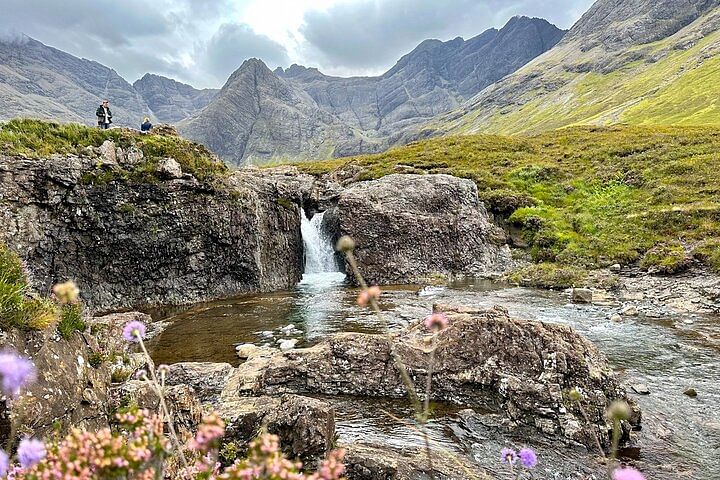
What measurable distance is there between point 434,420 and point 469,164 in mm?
49219

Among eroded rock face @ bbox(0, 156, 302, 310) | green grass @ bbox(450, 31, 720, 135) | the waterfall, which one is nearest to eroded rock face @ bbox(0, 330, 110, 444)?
eroded rock face @ bbox(0, 156, 302, 310)

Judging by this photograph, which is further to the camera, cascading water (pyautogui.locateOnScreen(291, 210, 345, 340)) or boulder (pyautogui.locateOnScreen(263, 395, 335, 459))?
cascading water (pyautogui.locateOnScreen(291, 210, 345, 340))

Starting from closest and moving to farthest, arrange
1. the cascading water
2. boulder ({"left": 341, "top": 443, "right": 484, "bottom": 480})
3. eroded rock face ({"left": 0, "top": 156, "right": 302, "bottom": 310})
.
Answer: boulder ({"left": 341, "top": 443, "right": 484, "bottom": 480}), the cascading water, eroded rock face ({"left": 0, "top": 156, "right": 302, "bottom": 310})

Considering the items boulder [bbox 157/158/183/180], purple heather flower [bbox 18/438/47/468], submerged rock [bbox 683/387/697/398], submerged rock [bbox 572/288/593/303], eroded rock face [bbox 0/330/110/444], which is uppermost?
boulder [bbox 157/158/183/180]

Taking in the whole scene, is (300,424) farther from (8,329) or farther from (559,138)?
(559,138)

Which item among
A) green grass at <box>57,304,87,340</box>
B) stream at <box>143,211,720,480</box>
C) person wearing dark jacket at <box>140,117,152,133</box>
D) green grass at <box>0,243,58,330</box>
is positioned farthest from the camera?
person wearing dark jacket at <box>140,117,152,133</box>

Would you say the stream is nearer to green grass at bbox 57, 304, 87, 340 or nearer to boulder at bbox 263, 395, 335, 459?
boulder at bbox 263, 395, 335, 459

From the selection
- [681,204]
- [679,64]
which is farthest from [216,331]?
[679,64]

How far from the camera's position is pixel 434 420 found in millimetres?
9188

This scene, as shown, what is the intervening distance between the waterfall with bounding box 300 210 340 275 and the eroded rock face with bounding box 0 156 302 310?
4.51 m

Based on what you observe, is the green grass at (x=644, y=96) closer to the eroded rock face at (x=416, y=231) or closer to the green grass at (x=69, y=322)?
the eroded rock face at (x=416, y=231)

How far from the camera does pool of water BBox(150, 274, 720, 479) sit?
7.86m

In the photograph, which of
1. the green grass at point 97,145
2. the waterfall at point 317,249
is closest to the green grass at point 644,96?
the waterfall at point 317,249

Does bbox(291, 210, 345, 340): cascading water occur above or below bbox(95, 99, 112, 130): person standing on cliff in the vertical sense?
below
